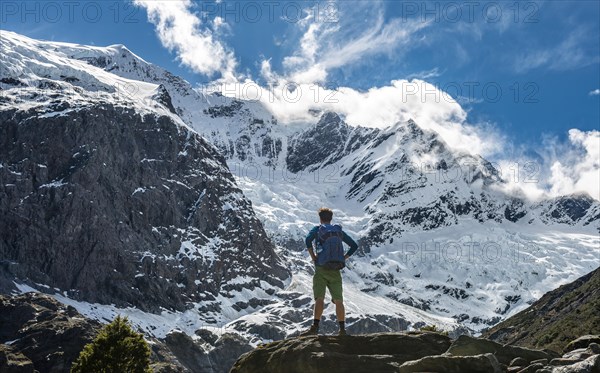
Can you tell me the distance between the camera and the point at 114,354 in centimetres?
5378

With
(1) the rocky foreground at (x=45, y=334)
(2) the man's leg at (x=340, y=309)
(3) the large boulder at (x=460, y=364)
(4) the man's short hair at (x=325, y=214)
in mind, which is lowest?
(1) the rocky foreground at (x=45, y=334)

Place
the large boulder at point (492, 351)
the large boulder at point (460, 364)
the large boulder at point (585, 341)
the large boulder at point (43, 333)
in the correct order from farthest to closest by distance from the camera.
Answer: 1. the large boulder at point (43, 333)
2. the large boulder at point (585, 341)
3. the large boulder at point (492, 351)
4. the large boulder at point (460, 364)

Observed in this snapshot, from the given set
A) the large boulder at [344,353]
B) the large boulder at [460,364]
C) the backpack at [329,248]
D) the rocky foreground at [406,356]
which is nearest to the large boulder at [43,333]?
the large boulder at [344,353]

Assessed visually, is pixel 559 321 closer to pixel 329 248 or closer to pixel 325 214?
pixel 325 214

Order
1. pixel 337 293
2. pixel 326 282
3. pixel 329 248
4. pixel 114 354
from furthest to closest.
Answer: pixel 114 354
pixel 326 282
pixel 337 293
pixel 329 248

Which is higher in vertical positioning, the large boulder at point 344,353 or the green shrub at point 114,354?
the large boulder at point 344,353

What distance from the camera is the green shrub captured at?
52.5m

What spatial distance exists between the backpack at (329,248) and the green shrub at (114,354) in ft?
109

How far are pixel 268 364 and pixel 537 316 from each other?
136686 mm

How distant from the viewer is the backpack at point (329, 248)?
23344mm

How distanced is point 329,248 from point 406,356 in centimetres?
436

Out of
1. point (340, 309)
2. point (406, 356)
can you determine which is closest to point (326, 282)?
point (340, 309)

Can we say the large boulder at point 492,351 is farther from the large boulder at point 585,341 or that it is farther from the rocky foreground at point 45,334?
the rocky foreground at point 45,334

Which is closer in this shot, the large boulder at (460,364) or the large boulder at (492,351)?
the large boulder at (460,364)
